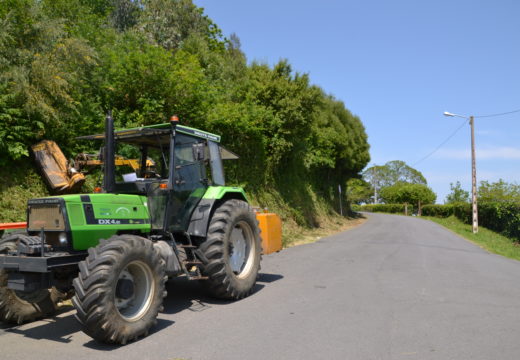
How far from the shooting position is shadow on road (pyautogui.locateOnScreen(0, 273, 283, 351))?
4602 millimetres

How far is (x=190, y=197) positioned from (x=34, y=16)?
6.62 meters

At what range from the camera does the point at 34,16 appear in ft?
31.1

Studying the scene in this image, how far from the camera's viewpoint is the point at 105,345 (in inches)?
169

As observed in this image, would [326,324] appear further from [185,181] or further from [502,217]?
[502,217]

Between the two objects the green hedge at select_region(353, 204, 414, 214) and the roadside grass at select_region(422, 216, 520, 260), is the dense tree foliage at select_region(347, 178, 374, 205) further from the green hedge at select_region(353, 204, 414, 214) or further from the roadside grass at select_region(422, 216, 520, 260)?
the roadside grass at select_region(422, 216, 520, 260)

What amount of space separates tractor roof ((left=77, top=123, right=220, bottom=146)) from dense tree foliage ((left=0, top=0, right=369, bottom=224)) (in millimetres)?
2809

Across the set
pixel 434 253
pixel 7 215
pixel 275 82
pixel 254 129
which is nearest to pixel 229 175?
pixel 254 129

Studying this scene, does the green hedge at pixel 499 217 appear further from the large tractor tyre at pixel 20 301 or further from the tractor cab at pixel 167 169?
the large tractor tyre at pixel 20 301

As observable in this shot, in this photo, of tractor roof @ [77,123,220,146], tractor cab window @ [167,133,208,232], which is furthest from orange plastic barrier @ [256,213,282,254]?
tractor roof @ [77,123,220,146]

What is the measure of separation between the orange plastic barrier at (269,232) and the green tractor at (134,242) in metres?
0.73

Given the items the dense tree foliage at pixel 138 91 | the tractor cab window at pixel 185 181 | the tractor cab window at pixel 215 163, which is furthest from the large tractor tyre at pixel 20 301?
the dense tree foliage at pixel 138 91

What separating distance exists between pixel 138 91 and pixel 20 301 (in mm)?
7699

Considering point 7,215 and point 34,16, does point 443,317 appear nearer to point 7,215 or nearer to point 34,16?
point 7,215

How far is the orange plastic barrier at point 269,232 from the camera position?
312 inches
